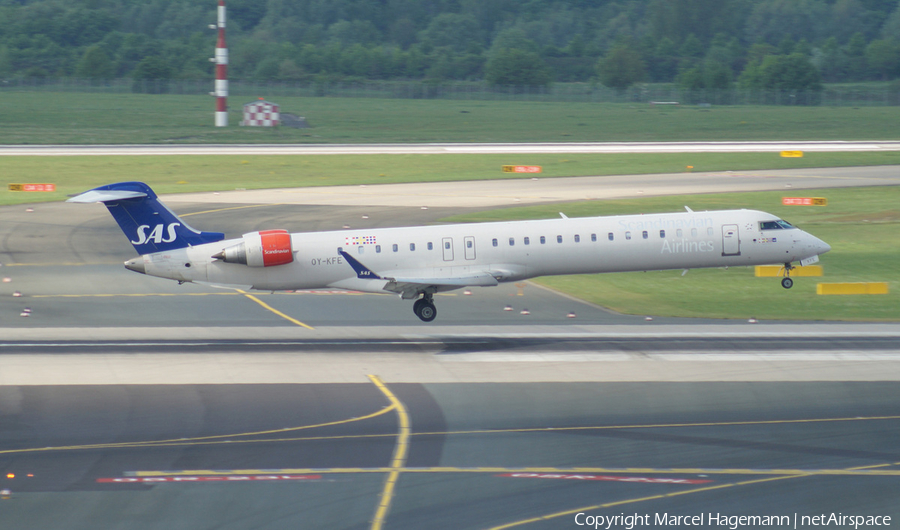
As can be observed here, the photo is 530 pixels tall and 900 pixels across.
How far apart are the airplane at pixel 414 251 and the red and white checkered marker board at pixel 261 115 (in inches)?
2634

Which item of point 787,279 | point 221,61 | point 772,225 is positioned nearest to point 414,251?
point 772,225

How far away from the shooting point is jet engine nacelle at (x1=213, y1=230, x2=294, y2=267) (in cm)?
3241

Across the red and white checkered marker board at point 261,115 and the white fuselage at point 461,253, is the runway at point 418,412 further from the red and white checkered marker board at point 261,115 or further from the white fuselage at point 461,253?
the red and white checkered marker board at point 261,115

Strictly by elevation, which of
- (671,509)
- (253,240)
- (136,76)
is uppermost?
(136,76)

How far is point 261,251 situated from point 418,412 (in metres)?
11.0

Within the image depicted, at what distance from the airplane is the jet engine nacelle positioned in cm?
3

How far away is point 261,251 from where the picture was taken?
106 ft

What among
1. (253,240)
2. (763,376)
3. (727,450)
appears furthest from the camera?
(253,240)

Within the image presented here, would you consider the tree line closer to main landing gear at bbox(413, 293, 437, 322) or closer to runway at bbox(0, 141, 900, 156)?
runway at bbox(0, 141, 900, 156)

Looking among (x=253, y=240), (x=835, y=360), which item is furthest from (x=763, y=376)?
(x=253, y=240)

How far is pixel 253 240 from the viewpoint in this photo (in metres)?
32.6

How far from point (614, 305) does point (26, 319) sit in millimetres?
21691

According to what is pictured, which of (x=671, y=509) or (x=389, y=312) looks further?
(x=389, y=312)

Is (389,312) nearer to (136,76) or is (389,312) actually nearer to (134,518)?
(134,518)
